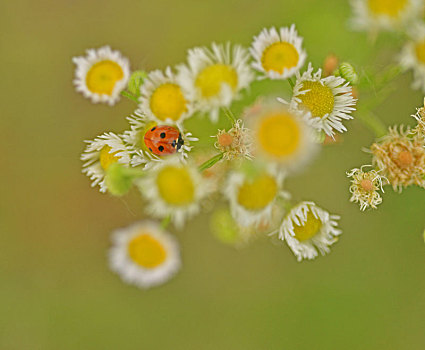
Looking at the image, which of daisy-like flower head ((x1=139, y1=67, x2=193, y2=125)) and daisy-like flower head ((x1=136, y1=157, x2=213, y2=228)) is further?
daisy-like flower head ((x1=139, y1=67, x2=193, y2=125))

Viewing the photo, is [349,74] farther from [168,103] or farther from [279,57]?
[168,103]

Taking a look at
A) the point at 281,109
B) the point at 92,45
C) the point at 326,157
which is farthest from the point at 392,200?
the point at 92,45

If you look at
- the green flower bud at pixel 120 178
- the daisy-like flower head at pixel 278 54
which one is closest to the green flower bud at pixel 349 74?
the daisy-like flower head at pixel 278 54

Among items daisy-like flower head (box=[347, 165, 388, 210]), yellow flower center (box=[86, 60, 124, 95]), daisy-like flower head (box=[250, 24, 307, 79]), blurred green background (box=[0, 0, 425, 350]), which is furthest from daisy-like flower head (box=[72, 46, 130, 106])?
blurred green background (box=[0, 0, 425, 350])

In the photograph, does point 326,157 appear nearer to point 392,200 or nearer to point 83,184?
point 392,200

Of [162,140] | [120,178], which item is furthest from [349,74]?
[120,178]

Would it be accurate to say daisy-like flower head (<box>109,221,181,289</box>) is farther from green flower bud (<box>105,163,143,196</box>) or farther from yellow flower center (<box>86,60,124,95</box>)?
yellow flower center (<box>86,60,124,95</box>)
